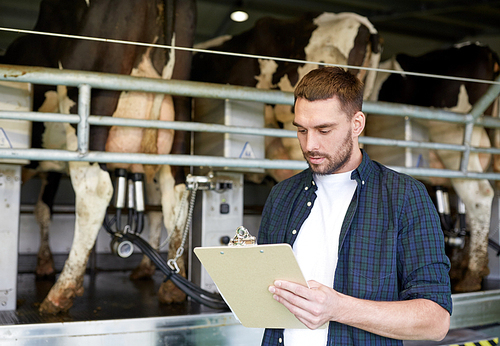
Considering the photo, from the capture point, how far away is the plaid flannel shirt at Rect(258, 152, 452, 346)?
1.19 metres

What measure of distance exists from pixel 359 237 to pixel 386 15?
5.04m

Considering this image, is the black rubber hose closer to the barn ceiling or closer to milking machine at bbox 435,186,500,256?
milking machine at bbox 435,186,500,256

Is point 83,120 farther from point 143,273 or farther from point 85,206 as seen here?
point 143,273

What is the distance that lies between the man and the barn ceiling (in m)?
4.43

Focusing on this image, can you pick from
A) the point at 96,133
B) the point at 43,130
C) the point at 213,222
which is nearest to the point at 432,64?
the point at 213,222

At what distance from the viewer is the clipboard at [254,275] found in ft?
3.30

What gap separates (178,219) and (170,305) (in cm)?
55

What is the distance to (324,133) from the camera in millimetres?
1270

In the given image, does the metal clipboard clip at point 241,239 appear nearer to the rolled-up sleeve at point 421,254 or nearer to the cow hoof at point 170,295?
the rolled-up sleeve at point 421,254

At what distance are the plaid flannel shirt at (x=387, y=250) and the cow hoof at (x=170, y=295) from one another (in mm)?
1655

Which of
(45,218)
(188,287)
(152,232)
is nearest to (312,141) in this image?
(188,287)

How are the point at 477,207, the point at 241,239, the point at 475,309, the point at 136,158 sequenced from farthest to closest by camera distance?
the point at 477,207
the point at 475,309
the point at 136,158
the point at 241,239

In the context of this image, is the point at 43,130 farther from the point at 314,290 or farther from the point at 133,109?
the point at 314,290

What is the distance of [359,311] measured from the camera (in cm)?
108
